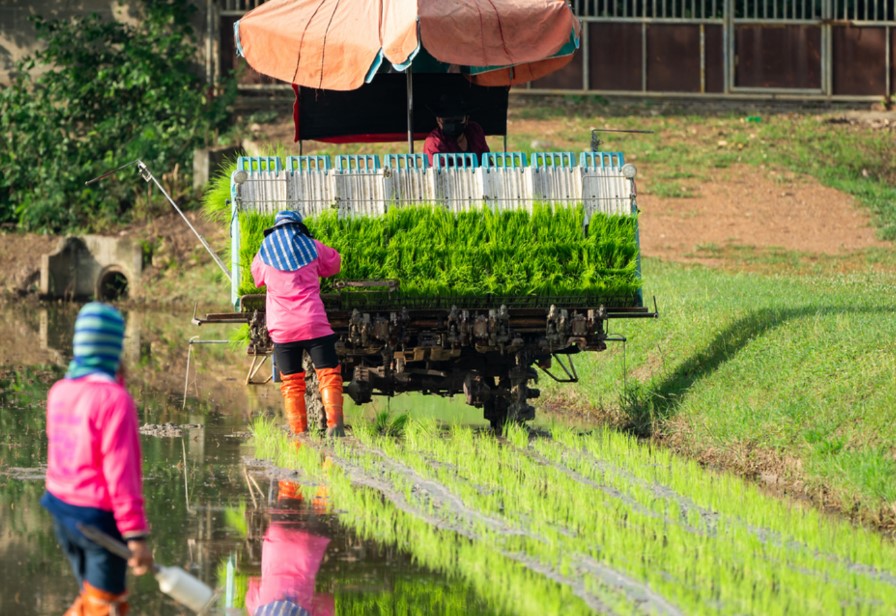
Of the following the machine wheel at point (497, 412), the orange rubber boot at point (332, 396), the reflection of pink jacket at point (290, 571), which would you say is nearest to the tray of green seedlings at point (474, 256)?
the orange rubber boot at point (332, 396)

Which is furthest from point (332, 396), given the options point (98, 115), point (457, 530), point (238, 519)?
point (98, 115)

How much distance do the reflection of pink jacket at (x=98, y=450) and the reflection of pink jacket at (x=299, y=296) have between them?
5490 millimetres

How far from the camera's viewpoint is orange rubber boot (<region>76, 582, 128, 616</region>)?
21.9 ft

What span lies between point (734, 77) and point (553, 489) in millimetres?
21555

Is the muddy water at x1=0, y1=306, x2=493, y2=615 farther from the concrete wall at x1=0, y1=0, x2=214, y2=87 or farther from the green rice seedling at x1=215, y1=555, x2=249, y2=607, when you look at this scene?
the concrete wall at x1=0, y1=0, x2=214, y2=87

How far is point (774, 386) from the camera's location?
12.7 meters

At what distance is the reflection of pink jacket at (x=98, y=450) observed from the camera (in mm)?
6520

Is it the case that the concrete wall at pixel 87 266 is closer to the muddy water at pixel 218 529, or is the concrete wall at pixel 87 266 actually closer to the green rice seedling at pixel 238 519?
the muddy water at pixel 218 529

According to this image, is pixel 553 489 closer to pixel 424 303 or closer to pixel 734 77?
pixel 424 303

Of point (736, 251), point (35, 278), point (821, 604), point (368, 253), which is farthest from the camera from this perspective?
point (35, 278)

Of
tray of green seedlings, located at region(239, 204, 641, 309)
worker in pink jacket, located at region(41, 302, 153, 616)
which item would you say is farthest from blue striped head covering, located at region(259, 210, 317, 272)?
worker in pink jacket, located at region(41, 302, 153, 616)

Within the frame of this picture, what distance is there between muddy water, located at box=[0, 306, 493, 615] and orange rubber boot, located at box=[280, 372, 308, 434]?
0.47 m

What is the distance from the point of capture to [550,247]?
12750mm

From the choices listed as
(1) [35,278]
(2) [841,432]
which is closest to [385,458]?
(2) [841,432]
